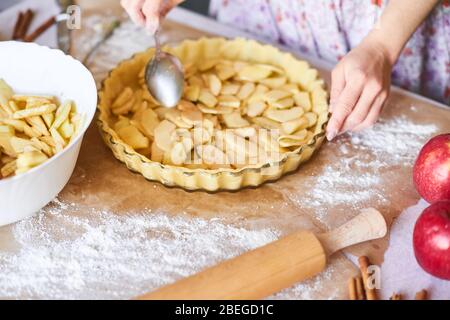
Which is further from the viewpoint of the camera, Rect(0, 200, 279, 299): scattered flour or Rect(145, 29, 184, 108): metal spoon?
Rect(145, 29, 184, 108): metal spoon

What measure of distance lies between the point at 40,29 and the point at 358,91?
0.82 metres

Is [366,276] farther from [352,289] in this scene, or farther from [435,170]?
[435,170]

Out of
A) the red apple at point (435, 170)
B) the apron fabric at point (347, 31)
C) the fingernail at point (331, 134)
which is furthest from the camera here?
the apron fabric at point (347, 31)

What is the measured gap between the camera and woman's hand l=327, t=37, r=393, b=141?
1057mm

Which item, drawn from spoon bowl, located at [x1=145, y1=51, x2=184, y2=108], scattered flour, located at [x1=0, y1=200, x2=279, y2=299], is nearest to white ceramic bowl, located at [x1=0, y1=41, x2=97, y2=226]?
scattered flour, located at [x1=0, y1=200, x2=279, y2=299]

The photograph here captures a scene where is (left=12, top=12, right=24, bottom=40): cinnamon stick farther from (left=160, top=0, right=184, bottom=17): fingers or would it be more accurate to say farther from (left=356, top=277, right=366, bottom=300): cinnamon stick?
(left=356, top=277, right=366, bottom=300): cinnamon stick

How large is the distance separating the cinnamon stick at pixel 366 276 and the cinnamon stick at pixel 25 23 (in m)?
0.99

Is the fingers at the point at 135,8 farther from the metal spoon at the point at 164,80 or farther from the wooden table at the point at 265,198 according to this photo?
the wooden table at the point at 265,198

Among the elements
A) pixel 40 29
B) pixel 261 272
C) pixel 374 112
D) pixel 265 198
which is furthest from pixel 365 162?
pixel 40 29

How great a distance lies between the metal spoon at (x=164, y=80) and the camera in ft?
3.80

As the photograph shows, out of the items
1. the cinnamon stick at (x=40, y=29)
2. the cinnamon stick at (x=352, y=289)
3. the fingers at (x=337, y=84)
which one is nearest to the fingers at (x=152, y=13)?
the fingers at (x=337, y=84)

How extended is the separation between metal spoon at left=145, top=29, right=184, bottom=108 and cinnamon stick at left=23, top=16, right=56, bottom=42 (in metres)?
0.43

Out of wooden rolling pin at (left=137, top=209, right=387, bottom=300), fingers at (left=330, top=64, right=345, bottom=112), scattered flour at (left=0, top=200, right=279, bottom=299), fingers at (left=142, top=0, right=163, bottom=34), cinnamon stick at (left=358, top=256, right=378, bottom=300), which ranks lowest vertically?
scattered flour at (left=0, top=200, right=279, bottom=299)

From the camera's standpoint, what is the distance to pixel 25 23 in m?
1.48
